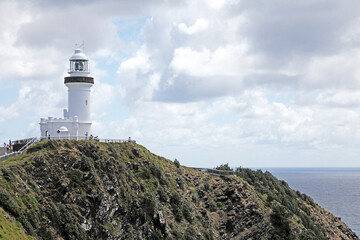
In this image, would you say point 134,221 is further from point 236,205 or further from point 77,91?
point 77,91

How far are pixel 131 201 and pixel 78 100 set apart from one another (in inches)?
864

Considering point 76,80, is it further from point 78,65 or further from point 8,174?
point 8,174

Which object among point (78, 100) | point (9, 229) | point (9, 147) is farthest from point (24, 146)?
point (9, 229)

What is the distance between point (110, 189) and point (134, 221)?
4.79 metres

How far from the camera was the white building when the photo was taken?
236ft

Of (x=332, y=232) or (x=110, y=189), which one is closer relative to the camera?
(x=110, y=189)

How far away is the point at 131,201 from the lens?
5856cm

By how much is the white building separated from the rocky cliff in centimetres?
850

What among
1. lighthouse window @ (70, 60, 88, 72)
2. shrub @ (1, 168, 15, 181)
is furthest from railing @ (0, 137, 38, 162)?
lighthouse window @ (70, 60, 88, 72)

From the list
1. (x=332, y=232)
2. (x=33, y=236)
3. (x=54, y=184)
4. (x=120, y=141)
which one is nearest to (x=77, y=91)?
(x=120, y=141)

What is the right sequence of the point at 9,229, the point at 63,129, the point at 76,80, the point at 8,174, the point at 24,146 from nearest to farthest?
the point at 9,229 < the point at 8,174 < the point at 24,146 < the point at 63,129 < the point at 76,80

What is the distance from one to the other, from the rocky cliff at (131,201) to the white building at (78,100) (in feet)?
27.9

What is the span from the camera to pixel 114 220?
2169 inches

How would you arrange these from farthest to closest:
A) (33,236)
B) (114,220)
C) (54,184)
Result: (114,220), (54,184), (33,236)
